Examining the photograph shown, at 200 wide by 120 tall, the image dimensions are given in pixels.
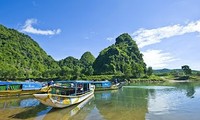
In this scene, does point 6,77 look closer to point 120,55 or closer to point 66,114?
point 66,114

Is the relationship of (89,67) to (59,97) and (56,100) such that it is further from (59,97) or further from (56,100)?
(56,100)

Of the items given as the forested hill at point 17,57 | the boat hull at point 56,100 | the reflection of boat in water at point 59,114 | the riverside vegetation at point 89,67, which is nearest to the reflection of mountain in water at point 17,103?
the boat hull at point 56,100

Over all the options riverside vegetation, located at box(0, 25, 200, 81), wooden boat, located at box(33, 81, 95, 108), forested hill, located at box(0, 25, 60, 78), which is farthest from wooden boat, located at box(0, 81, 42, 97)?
forested hill, located at box(0, 25, 60, 78)

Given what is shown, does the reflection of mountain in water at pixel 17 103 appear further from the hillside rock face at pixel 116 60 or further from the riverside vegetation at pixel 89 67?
the hillside rock face at pixel 116 60

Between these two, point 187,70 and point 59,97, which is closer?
point 59,97

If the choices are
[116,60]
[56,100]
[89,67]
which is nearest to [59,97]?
[56,100]

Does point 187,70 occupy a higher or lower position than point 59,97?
→ higher

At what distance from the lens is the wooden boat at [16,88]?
37.1 metres

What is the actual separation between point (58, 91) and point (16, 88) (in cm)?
1557

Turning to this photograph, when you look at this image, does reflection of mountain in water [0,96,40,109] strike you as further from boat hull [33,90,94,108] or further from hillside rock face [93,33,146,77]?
hillside rock face [93,33,146,77]

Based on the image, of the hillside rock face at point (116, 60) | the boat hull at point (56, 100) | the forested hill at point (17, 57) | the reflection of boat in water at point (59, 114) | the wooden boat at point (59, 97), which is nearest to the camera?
the reflection of boat in water at point (59, 114)

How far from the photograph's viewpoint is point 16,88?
129 ft

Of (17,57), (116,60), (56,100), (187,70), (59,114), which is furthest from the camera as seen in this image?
(116,60)

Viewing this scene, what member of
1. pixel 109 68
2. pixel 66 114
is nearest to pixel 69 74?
pixel 109 68
